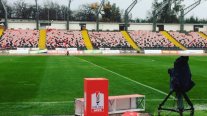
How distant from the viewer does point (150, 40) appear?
323 ft

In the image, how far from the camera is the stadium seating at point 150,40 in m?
95.9

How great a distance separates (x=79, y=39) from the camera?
95562 mm

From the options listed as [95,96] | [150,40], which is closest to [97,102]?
[95,96]

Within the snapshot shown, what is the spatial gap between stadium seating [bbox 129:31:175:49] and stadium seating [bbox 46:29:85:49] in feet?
42.9

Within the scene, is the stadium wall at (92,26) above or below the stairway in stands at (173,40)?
above

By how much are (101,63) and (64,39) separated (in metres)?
47.3

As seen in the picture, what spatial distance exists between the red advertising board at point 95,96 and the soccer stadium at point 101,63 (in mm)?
26

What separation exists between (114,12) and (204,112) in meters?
140

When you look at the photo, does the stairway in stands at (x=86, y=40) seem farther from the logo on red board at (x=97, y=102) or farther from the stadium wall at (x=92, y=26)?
the logo on red board at (x=97, y=102)

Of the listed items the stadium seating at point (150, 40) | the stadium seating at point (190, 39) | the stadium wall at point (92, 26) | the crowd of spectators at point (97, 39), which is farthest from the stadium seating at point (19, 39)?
the stadium seating at point (190, 39)

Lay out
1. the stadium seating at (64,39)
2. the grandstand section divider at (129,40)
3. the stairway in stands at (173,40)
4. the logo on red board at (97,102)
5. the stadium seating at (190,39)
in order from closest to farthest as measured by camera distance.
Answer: the logo on red board at (97,102) → the stadium seating at (64,39) → the grandstand section divider at (129,40) → the stairway in stands at (173,40) → the stadium seating at (190,39)

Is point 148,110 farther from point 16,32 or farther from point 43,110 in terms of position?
point 16,32

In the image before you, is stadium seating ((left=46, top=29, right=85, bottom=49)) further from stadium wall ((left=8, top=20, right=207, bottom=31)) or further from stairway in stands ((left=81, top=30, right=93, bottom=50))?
stadium wall ((left=8, top=20, right=207, bottom=31))

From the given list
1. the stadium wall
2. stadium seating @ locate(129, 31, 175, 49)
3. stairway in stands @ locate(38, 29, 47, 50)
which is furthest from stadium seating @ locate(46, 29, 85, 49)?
stadium seating @ locate(129, 31, 175, 49)
